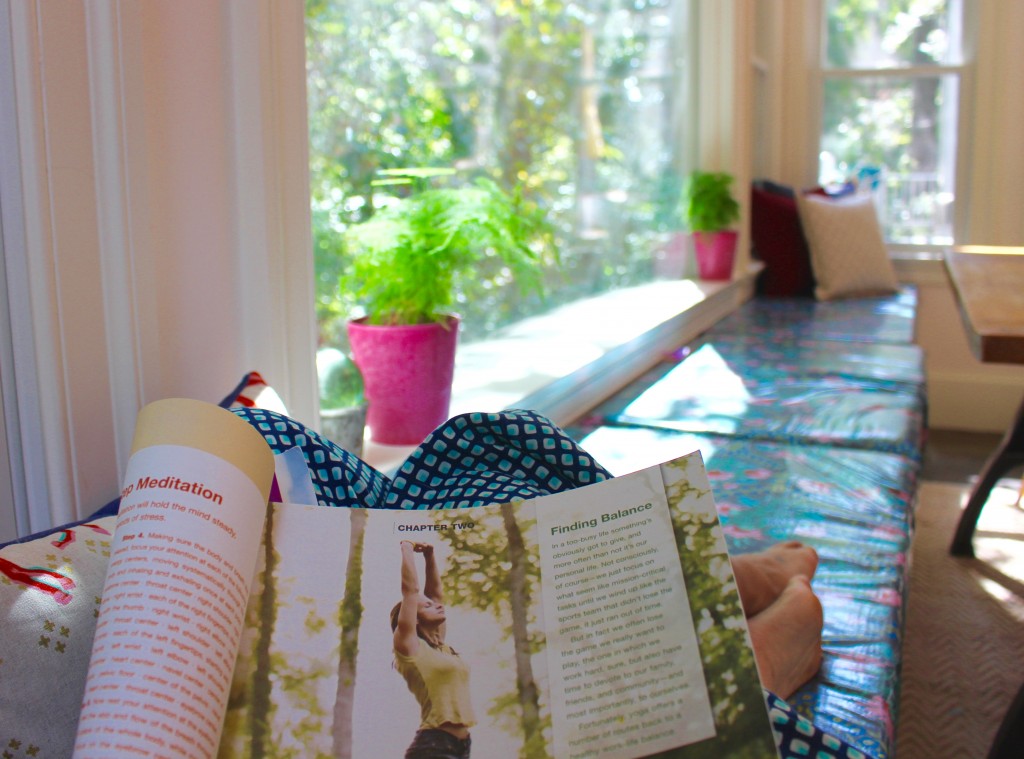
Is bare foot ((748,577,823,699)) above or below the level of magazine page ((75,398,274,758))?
below

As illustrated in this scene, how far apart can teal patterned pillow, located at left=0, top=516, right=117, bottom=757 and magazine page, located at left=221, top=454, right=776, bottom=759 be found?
12cm

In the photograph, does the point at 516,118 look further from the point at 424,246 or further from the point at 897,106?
the point at 897,106

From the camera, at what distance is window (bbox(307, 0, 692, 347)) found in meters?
1.67

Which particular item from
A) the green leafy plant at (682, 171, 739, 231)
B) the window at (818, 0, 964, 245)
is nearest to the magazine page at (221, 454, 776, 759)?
the green leafy plant at (682, 171, 739, 231)

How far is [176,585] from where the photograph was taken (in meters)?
0.49

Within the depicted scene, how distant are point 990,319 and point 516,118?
3.86 feet

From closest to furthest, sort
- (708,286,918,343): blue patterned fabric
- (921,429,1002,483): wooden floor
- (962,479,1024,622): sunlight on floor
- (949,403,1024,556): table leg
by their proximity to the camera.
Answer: (962,479,1024,622): sunlight on floor
(949,403,1024,556): table leg
(708,286,918,343): blue patterned fabric
(921,429,1002,483): wooden floor

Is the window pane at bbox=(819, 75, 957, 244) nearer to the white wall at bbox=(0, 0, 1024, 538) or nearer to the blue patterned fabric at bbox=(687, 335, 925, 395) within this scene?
the blue patterned fabric at bbox=(687, 335, 925, 395)

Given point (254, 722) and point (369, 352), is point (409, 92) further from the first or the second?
point (254, 722)

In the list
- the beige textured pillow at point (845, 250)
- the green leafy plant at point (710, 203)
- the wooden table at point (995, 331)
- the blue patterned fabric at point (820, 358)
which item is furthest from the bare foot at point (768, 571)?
the beige textured pillow at point (845, 250)

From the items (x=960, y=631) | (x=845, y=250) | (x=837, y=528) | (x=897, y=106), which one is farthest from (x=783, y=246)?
(x=837, y=528)

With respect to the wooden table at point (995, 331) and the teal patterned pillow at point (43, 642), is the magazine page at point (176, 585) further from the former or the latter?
the wooden table at point (995, 331)

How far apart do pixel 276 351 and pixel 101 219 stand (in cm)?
30

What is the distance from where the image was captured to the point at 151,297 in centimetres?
99
